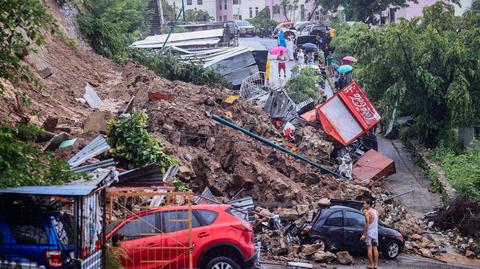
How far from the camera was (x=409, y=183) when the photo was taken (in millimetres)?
25703

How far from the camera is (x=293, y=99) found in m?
32.1

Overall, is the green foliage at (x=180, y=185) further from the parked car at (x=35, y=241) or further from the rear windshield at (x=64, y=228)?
the parked car at (x=35, y=241)

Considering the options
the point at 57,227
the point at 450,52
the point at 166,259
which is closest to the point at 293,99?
the point at 450,52

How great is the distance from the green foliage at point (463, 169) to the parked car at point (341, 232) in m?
5.01

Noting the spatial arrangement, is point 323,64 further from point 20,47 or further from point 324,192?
point 20,47

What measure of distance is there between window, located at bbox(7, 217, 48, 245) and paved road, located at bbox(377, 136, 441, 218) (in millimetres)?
14097

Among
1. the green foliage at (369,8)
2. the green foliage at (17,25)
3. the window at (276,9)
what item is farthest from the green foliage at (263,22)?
the green foliage at (17,25)

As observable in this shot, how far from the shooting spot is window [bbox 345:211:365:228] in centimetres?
1666

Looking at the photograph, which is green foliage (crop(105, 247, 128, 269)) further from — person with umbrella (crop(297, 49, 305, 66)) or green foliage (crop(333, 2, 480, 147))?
person with umbrella (crop(297, 49, 305, 66))

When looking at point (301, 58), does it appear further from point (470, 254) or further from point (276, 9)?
→ point (276, 9)

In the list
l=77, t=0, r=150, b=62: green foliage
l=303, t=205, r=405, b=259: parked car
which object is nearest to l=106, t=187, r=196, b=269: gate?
l=303, t=205, r=405, b=259: parked car

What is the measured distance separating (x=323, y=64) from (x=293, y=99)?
1430cm

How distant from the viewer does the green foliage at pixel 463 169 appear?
21234 mm

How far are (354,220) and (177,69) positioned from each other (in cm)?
1600
